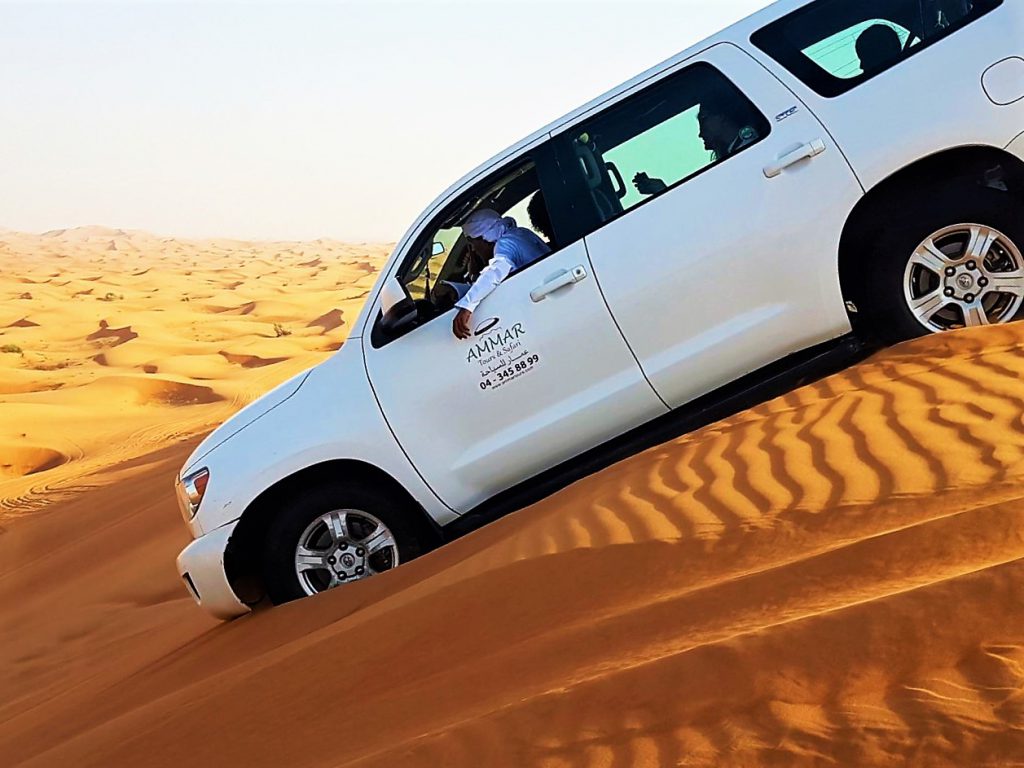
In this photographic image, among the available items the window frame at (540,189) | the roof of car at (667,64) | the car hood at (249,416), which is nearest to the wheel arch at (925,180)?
the roof of car at (667,64)

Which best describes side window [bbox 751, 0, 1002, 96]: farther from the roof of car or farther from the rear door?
the rear door

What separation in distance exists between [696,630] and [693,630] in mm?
13

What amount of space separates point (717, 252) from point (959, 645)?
2.72 m

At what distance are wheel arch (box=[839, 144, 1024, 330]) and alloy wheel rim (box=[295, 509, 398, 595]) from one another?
270 centimetres

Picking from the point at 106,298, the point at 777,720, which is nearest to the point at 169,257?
the point at 106,298

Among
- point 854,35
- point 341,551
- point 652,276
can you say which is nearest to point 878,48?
point 854,35

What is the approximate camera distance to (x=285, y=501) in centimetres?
590

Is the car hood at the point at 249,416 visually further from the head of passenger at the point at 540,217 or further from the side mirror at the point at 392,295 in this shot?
the head of passenger at the point at 540,217

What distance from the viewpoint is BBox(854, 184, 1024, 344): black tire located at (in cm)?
516

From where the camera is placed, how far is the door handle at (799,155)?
5297mm

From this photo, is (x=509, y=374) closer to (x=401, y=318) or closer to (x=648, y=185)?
(x=401, y=318)

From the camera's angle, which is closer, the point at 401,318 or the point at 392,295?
the point at 401,318

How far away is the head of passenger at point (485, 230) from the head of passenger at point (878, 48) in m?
1.89

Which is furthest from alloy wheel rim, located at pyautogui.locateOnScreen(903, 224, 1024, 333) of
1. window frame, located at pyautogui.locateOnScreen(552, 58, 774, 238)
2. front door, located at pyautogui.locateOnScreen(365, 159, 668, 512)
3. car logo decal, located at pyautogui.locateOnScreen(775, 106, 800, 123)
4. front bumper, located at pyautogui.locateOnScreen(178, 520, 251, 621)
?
front bumper, located at pyautogui.locateOnScreen(178, 520, 251, 621)
